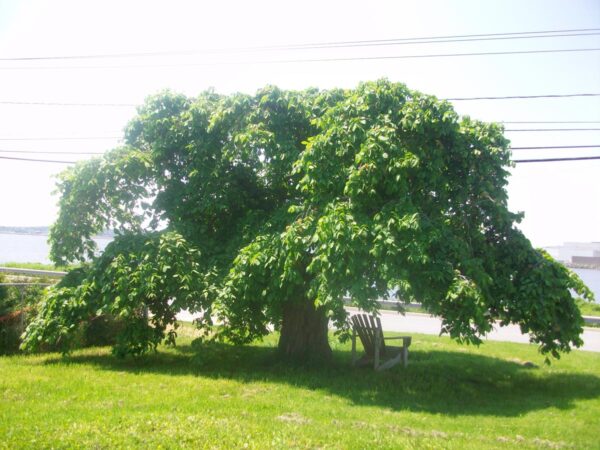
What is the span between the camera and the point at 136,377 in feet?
30.3

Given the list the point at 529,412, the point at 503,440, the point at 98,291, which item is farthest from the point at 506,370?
the point at 98,291

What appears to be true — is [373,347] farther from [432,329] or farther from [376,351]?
[432,329]

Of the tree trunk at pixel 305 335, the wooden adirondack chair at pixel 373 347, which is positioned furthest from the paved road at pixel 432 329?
the tree trunk at pixel 305 335

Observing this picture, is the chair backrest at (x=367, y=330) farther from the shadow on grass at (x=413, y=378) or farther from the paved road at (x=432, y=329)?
the paved road at (x=432, y=329)

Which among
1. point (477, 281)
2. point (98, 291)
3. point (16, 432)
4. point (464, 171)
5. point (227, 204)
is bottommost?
point (16, 432)

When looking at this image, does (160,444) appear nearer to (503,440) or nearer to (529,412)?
Result: (503,440)

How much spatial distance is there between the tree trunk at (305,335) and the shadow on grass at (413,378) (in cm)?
37

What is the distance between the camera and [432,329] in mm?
17719

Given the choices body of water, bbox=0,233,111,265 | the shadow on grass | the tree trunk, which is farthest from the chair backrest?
body of water, bbox=0,233,111,265

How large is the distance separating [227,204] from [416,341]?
24.2 ft

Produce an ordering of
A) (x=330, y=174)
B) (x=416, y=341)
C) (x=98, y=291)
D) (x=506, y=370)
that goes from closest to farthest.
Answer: (x=330, y=174)
(x=98, y=291)
(x=506, y=370)
(x=416, y=341)

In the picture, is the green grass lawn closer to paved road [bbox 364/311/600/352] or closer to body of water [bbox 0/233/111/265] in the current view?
paved road [bbox 364/311/600/352]

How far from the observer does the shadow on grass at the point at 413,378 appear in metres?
8.48

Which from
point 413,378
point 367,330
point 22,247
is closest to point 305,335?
point 367,330
